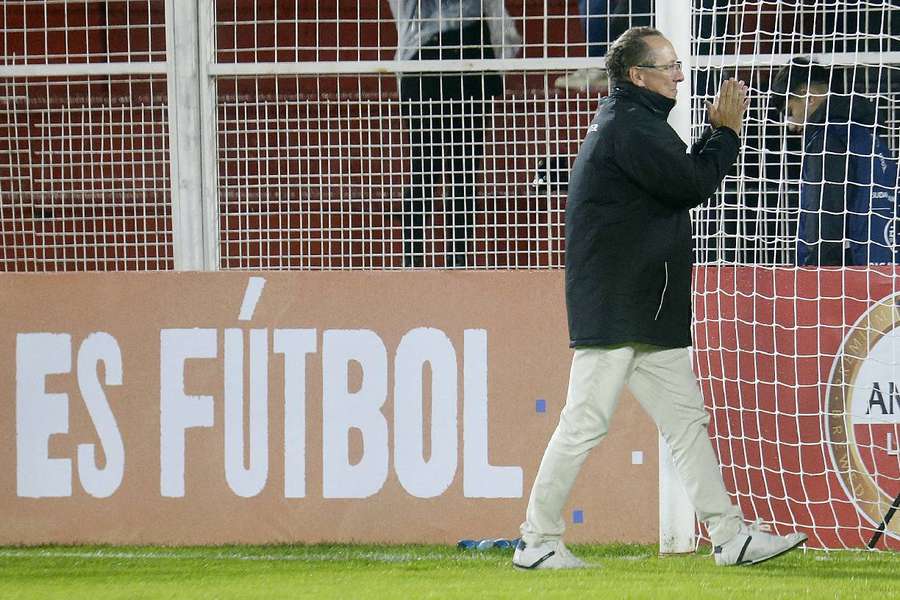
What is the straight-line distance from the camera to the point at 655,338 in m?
4.70

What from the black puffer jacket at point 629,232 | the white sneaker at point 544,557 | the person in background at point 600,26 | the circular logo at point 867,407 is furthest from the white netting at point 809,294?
the white sneaker at point 544,557

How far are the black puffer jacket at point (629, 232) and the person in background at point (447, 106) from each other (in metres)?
1.37

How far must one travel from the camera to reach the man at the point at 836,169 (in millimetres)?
5824

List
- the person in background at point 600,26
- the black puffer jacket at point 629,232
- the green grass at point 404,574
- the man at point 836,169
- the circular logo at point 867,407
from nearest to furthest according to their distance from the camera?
the green grass at point 404,574 < the black puffer jacket at point 629,232 < the circular logo at point 867,407 < the man at point 836,169 < the person in background at point 600,26

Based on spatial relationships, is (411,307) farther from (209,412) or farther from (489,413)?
(209,412)

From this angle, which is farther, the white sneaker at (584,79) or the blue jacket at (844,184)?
the white sneaker at (584,79)

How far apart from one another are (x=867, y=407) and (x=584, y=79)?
67.8 inches

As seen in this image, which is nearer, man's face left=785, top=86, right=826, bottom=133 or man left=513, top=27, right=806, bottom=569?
man left=513, top=27, right=806, bottom=569

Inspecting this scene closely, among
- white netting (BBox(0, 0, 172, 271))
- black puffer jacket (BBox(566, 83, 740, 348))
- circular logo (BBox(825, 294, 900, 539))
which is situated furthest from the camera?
white netting (BBox(0, 0, 172, 271))

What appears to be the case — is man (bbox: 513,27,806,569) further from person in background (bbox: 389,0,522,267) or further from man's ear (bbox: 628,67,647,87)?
person in background (bbox: 389,0,522,267)

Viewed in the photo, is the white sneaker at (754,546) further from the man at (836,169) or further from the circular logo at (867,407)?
the man at (836,169)

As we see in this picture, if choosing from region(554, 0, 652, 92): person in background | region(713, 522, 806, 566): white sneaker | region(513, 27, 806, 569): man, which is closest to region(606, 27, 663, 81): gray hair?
region(513, 27, 806, 569): man

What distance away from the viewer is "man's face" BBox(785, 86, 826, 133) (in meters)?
5.84

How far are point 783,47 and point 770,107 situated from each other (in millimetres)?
390
